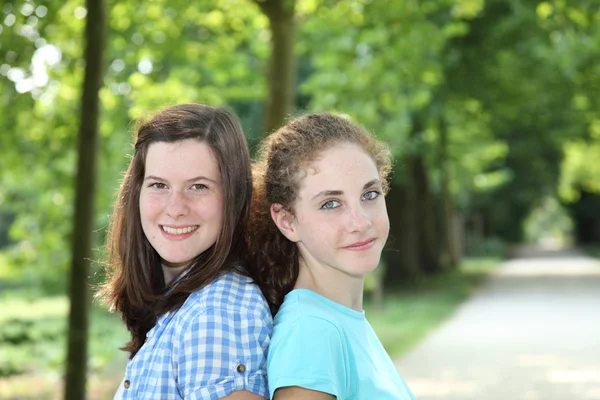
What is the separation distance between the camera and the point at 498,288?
2512 centimetres

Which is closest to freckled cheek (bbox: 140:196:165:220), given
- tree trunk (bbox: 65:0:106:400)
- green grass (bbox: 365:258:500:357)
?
tree trunk (bbox: 65:0:106:400)

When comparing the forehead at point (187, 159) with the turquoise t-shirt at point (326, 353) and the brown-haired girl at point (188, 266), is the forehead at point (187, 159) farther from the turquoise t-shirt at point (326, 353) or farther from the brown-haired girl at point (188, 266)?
the turquoise t-shirt at point (326, 353)

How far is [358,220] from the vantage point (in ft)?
6.95

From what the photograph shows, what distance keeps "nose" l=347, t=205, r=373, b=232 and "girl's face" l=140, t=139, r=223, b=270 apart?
0.30 meters

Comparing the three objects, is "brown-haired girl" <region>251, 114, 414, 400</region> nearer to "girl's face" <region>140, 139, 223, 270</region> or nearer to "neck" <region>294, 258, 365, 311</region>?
"neck" <region>294, 258, 365, 311</region>

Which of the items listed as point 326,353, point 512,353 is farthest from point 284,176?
point 512,353

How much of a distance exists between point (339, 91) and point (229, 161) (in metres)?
13.3

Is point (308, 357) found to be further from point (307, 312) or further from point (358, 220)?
point (358, 220)

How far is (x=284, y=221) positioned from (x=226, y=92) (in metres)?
12.0

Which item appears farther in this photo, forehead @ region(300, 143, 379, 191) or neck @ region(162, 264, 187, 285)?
neck @ region(162, 264, 187, 285)

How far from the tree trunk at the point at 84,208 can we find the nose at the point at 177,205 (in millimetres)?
4467

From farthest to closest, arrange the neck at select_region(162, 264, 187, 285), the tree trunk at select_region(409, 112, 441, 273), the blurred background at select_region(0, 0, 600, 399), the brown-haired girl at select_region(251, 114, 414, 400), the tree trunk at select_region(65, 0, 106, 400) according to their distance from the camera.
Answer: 1. the tree trunk at select_region(409, 112, 441, 273)
2. the blurred background at select_region(0, 0, 600, 399)
3. the tree trunk at select_region(65, 0, 106, 400)
4. the neck at select_region(162, 264, 187, 285)
5. the brown-haired girl at select_region(251, 114, 414, 400)

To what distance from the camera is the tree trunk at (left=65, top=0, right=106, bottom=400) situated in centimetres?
646

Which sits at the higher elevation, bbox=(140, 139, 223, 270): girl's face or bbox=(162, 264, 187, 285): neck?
bbox=(140, 139, 223, 270): girl's face
